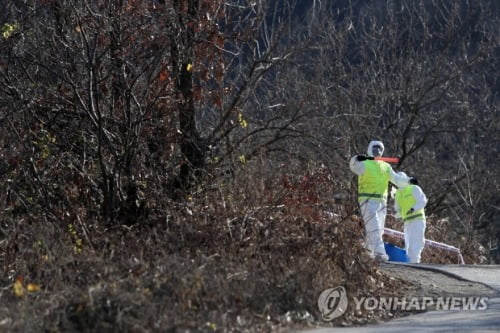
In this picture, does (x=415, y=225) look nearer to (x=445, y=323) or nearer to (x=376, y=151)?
(x=376, y=151)

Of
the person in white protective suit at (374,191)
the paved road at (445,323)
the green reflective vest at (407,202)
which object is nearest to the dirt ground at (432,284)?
the paved road at (445,323)

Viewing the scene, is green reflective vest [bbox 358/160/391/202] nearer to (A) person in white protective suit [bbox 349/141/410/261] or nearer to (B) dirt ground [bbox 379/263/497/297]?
(A) person in white protective suit [bbox 349/141/410/261]

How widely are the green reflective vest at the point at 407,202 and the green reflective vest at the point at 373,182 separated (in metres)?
1.07

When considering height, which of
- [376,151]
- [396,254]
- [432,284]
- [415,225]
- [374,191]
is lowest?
[396,254]

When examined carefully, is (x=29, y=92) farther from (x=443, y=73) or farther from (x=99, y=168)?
(x=443, y=73)

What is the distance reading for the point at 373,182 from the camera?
15.3 meters

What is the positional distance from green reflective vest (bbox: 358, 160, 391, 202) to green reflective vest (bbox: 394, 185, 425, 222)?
1071mm

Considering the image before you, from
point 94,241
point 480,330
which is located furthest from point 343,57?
point 480,330

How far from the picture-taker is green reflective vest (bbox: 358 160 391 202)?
50.1 feet

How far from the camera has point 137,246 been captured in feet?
36.6

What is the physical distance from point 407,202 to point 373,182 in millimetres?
1423

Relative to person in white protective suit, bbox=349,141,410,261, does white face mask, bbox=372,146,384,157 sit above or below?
above

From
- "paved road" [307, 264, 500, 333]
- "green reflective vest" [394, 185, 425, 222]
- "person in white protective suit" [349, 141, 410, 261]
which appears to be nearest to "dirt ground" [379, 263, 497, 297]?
"paved road" [307, 264, 500, 333]

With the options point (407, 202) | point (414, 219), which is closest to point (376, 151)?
point (407, 202)
